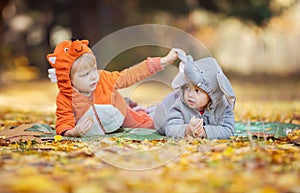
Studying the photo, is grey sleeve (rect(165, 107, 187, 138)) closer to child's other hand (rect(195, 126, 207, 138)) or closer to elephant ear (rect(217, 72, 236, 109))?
child's other hand (rect(195, 126, 207, 138))

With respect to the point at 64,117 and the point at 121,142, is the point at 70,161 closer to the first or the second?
the point at 121,142

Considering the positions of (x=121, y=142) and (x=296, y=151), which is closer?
(x=296, y=151)

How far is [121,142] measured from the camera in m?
3.58

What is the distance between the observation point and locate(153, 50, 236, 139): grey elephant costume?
12.4 feet

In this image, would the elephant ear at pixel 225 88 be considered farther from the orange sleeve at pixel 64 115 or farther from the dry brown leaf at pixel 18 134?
the dry brown leaf at pixel 18 134

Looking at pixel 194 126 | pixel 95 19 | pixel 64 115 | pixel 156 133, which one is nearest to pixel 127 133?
pixel 156 133

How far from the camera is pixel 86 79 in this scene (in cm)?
398

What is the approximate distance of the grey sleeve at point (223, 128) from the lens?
384cm

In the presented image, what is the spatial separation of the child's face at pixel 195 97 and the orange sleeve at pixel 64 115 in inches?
33.7

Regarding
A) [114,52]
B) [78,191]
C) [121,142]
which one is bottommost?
[78,191]

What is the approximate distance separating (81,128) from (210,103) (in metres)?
0.93

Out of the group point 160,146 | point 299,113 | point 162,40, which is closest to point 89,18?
point 162,40

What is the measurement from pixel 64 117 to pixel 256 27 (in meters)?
9.11

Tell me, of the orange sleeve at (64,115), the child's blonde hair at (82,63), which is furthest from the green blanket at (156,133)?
the child's blonde hair at (82,63)
